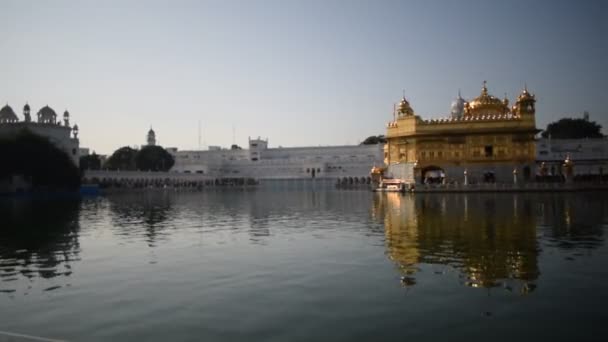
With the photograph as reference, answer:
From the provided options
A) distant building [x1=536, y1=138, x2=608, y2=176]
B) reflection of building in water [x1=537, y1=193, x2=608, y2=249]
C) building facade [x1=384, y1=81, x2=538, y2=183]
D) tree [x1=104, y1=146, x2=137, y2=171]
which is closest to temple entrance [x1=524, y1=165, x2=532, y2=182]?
building facade [x1=384, y1=81, x2=538, y2=183]

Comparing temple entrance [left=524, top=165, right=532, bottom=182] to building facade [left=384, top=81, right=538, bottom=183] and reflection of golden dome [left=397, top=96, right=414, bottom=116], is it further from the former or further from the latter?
reflection of golden dome [left=397, top=96, right=414, bottom=116]

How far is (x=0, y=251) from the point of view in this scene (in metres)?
14.3

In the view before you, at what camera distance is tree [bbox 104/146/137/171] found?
344 ft

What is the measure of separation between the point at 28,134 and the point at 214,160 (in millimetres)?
76971

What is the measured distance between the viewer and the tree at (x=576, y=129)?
10006cm

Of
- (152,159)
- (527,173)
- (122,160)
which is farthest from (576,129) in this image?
(122,160)

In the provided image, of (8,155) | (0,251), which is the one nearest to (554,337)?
(0,251)

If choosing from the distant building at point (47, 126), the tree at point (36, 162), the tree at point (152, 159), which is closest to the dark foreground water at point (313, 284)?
the tree at point (36, 162)

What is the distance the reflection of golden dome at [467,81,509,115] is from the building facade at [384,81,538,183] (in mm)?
248

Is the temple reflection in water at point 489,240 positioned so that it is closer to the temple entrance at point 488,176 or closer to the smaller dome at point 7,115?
the temple entrance at point 488,176

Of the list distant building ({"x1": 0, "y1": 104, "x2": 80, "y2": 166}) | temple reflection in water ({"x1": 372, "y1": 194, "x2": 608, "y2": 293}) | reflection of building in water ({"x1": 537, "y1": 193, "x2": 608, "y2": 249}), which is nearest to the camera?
temple reflection in water ({"x1": 372, "y1": 194, "x2": 608, "y2": 293})

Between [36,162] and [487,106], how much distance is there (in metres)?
48.5

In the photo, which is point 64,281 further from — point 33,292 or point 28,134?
point 28,134

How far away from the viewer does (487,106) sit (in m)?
56.8
